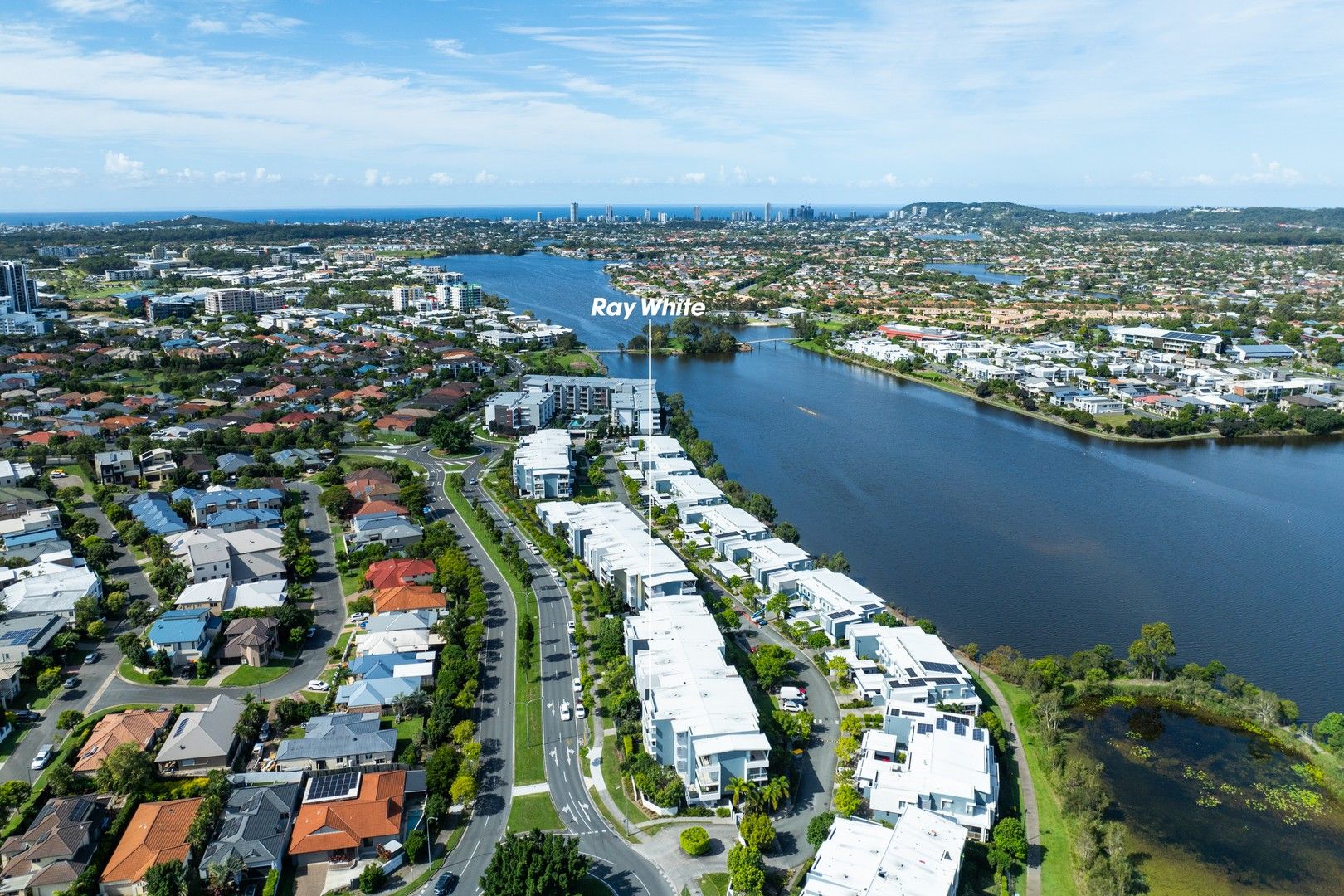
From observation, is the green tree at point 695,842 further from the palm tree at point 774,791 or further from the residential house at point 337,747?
the residential house at point 337,747

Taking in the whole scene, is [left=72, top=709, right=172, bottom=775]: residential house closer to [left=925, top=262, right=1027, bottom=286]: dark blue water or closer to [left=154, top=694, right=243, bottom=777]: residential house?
[left=154, top=694, right=243, bottom=777]: residential house

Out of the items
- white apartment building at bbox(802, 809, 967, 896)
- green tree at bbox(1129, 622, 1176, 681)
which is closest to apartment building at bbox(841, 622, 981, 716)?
white apartment building at bbox(802, 809, 967, 896)

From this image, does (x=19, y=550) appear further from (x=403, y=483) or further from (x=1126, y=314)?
(x=1126, y=314)

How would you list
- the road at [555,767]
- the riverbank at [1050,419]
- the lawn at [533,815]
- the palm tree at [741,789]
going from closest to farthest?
the road at [555,767] < the lawn at [533,815] < the palm tree at [741,789] < the riverbank at [1050,419]

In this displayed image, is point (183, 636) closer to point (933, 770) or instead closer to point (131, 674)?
point (131, 674)

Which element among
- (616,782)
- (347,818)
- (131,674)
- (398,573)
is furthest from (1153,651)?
(131,674)

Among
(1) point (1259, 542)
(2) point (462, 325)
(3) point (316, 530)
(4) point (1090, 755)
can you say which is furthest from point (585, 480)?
(2) point (462, 325)

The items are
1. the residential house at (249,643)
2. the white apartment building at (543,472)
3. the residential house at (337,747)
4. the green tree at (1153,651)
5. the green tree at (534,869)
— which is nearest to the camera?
the green tree at (534,869)

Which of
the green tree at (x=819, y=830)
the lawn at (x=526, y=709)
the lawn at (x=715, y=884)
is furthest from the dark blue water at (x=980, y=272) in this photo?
the lawn at (x=715, y=884)
